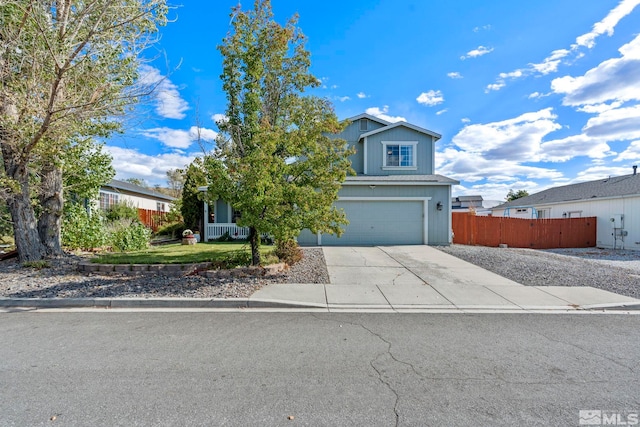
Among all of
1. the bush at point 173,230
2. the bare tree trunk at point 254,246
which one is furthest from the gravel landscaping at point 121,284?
the bush at point 173,230

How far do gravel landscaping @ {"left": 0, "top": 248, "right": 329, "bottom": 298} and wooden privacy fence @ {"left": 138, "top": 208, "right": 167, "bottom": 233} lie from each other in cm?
1178

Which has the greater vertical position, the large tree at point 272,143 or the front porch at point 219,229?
the large tree at point 272,143

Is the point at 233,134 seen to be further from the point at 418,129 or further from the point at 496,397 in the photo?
the point at 418,129

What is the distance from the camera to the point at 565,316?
5500 millimetres

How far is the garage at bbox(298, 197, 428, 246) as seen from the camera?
564 inches

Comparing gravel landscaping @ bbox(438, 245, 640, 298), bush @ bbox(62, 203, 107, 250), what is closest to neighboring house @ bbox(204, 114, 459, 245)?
gravel landscaping @ bbox(438, 245, 640, 298)

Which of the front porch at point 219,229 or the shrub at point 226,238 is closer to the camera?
the shrub at point 226,238

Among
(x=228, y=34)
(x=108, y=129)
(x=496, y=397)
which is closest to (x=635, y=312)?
(x=496, y=397)

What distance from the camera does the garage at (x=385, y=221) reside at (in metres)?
14.3

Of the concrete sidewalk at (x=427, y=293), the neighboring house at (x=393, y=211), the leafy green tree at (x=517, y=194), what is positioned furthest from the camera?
the leafy green tree at (x=517, y=194)

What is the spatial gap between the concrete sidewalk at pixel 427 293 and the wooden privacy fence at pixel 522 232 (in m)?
7.19

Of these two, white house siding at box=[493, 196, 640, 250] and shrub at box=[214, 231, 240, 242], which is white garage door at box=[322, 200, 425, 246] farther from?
white house siding at box=[493, 196, 640, 250]

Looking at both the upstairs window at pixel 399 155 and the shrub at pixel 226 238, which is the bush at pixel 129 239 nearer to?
the shrub at pixel 226 238

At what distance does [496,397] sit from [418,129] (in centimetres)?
1454
